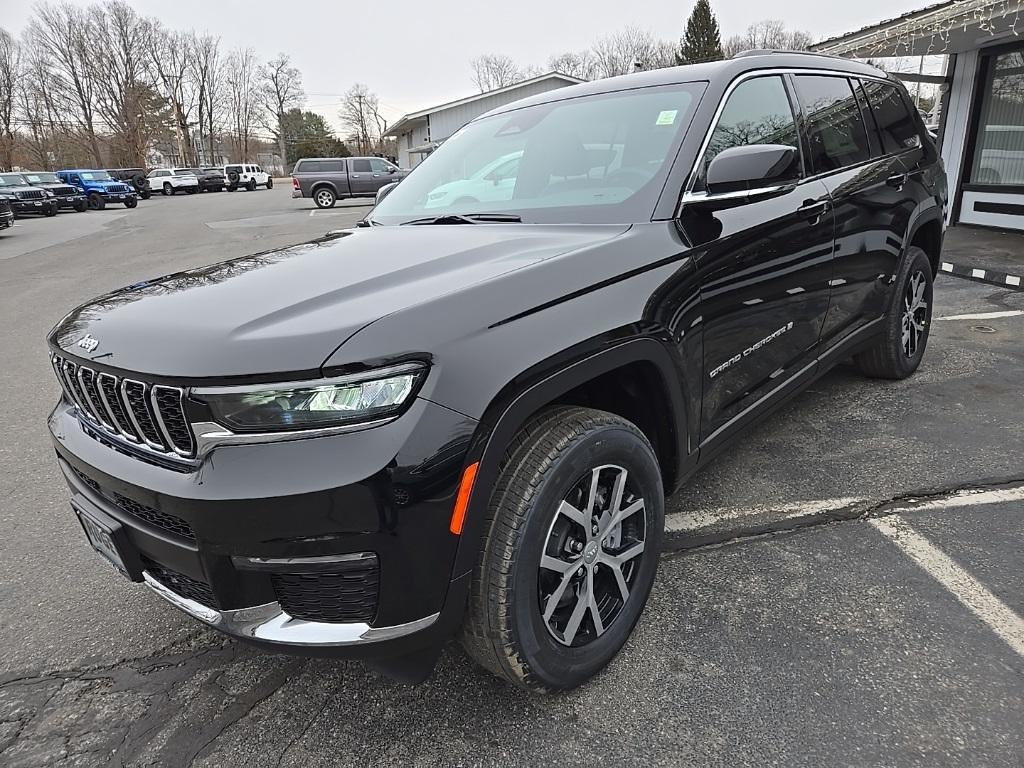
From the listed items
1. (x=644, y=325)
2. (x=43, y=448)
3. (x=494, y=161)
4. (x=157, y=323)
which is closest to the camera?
(x=157, y=323)

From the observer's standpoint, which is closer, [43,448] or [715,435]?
[715,435]

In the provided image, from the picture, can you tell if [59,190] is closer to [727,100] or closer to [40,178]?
[40,178]

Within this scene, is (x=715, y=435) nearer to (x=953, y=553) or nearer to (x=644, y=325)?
(x=644, y=325)

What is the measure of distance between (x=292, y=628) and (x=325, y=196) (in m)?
25.6

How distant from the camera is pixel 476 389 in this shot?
5.25ft

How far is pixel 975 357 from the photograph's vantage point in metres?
5.00

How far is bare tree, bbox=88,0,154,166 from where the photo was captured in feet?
202

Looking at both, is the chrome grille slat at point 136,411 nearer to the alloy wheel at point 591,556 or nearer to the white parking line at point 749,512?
the alloy wheel at point 591,556

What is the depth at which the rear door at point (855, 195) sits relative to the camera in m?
3.24

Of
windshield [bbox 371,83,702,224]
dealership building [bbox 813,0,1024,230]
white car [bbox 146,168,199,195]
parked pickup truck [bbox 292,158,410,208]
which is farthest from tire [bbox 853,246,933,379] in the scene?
white car [bbox 146,168,199,195]

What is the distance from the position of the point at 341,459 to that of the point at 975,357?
204 inches

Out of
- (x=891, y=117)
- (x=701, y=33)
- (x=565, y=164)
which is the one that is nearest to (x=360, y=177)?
(x=891, y=117)

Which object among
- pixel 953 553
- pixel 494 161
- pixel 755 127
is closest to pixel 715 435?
pixel 953 553

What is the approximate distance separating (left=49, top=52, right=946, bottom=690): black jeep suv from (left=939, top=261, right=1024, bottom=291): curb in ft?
18.8
